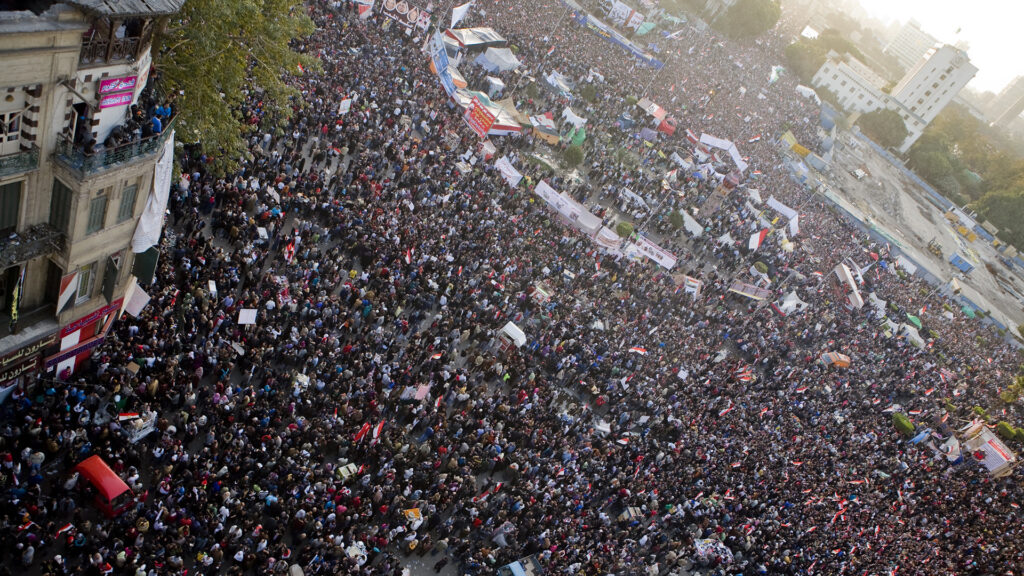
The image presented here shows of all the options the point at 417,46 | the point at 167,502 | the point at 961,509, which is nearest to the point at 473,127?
the point at 417,46

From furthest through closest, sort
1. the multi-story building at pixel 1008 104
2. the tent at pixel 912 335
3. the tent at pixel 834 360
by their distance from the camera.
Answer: the multi-story building at pixel 1008 104 → the tent at pixel 912 335 → the tent at pixel 834 360

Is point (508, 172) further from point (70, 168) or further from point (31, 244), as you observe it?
point (31, 244)

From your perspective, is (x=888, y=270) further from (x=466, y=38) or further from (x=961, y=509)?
(x=466, y=38)

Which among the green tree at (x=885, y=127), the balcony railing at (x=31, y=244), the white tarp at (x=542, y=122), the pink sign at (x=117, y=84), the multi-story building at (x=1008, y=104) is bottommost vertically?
the white tarp at (x=542, y=122)

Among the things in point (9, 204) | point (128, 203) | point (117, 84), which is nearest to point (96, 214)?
point (128, 203)

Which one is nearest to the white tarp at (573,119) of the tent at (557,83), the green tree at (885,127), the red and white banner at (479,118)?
the tent at (557,83)

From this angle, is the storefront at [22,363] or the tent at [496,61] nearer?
the storefront at [22,363]

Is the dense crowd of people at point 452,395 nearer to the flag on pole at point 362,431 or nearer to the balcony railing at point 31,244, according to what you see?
the flag on pole at point 362,431
